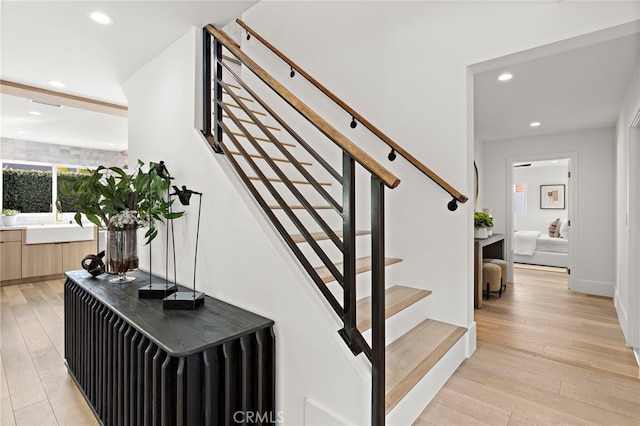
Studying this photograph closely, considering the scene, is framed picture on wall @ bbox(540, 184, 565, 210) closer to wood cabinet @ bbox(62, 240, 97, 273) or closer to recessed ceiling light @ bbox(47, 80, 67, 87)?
recessed ceiling light @ bbox(47, 80, 67, 87)

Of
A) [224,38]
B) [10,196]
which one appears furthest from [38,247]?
[224,38]

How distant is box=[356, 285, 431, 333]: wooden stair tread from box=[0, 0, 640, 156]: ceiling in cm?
178

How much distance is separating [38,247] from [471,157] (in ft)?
21.4

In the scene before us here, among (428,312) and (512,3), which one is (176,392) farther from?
(512,3)

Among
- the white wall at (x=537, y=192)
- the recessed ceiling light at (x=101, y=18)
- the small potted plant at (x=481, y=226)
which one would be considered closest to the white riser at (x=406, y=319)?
the small potted plant at (x=481, y=226)

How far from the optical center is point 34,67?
3.04 metres

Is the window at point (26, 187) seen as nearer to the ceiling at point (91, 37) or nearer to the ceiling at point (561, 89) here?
the ceiling at point (91, 37)

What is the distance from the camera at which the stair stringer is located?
4.59 ft

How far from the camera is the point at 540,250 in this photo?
23.3ft

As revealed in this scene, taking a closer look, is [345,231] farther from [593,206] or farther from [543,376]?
[593,206]

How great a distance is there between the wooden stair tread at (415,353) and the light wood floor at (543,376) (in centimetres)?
22

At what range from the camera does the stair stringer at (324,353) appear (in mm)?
1398

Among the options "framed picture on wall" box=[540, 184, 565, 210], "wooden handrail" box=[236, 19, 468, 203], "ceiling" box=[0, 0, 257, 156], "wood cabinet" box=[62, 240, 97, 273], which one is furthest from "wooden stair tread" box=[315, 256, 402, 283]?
"framed picture on wall" box=[540, 184, 565, 210]

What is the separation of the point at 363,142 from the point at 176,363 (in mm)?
2235
